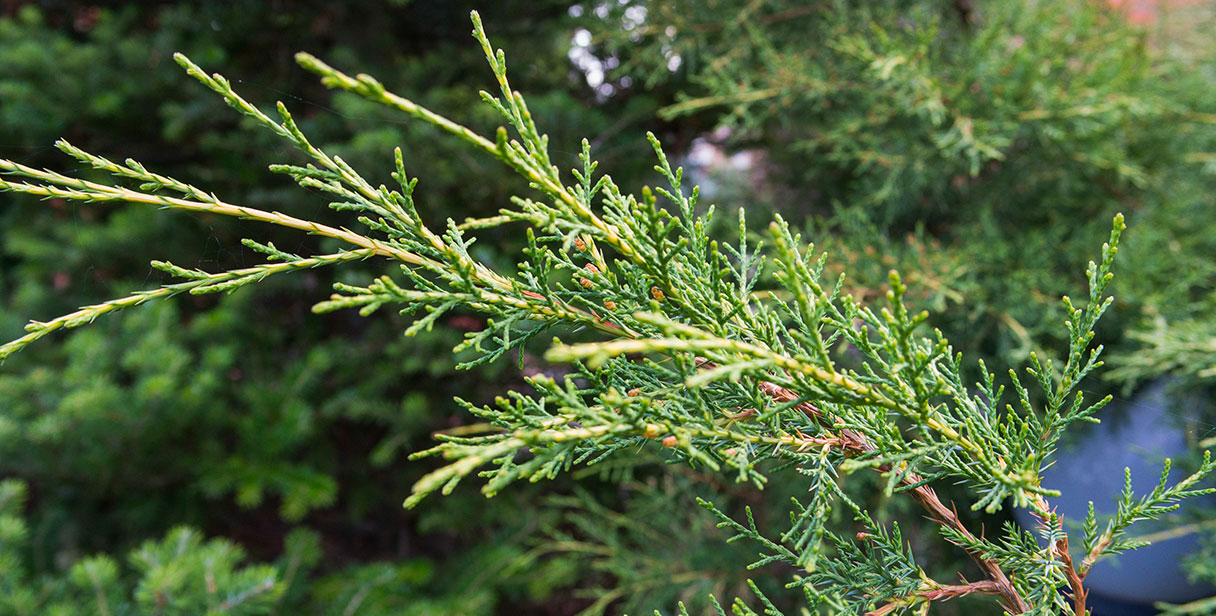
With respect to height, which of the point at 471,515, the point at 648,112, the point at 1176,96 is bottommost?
the point at 471,515

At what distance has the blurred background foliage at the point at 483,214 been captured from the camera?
1.58m

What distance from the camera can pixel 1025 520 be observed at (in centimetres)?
151

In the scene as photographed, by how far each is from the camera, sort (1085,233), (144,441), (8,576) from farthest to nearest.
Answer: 1. (144,441)
2. (1085,233)
3. (8,576)

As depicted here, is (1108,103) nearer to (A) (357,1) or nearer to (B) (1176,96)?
(B) (1176,96)

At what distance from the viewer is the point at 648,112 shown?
2.01m

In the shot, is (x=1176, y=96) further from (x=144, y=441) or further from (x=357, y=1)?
(x=144, y=441)

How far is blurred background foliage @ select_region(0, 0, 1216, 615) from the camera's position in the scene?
1580 millimetres

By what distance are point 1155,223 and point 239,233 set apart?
2528 millimetres

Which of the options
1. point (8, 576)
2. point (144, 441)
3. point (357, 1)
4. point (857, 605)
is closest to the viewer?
point (857, 605)

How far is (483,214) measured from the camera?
1994 mm

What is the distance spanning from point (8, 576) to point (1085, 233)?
2.64m

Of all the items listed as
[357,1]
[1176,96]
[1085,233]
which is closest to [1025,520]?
[1085,233]

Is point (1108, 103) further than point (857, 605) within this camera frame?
Yes

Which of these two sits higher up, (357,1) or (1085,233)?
(357,1)
